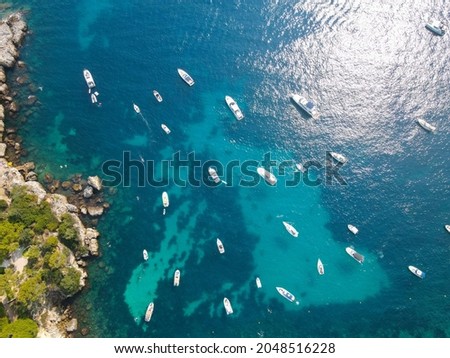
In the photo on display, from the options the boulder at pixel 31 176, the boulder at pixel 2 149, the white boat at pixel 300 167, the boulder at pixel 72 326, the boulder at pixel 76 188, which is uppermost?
the white boat at pixel 300 167

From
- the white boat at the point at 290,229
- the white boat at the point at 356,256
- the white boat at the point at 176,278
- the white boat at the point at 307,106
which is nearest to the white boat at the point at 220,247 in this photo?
the white boat at the point at 176,278

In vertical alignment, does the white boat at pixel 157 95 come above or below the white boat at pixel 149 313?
above

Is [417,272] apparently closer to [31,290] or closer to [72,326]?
[72,326]

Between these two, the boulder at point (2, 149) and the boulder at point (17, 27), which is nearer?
the boulder at point (2, 149)

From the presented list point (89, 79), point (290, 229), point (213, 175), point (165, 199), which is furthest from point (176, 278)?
point (89, 79)

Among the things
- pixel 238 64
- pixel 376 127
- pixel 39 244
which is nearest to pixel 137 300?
pixel 39 244

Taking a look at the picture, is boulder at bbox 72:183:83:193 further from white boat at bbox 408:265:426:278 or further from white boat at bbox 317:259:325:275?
white boat at bbox 408:265:426:278

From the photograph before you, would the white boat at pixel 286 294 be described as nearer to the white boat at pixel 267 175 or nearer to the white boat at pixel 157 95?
the white boat at pixel 267 175

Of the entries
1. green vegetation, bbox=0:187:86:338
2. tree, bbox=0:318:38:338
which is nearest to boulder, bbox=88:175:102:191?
green vegetation, bbox=0:187:86:338
